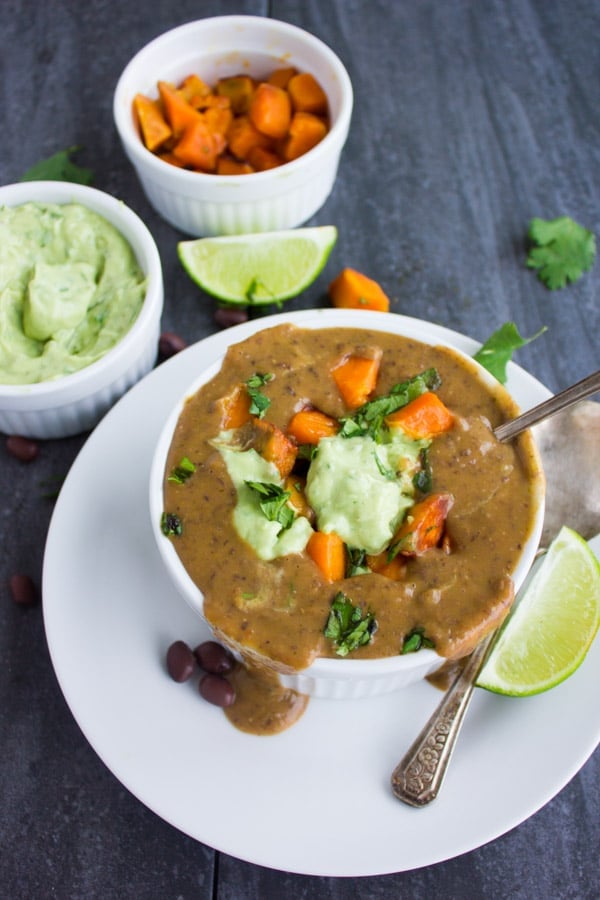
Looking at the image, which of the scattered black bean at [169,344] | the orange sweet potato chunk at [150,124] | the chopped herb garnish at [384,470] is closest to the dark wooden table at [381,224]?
the scattered black bean at [169,344]

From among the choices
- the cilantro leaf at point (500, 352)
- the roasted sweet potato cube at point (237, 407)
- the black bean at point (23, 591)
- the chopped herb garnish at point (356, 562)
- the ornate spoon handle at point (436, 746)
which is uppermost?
the cilantro leaf at point (500, 352)

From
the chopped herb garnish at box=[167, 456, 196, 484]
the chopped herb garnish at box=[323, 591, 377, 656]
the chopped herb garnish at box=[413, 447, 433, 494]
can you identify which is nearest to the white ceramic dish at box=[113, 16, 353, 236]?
the chopped herb garnish at box=[167, 456, 196, 484]

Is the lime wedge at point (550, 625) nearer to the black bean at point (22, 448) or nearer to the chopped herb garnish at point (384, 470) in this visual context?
the chopped herb garnish at point (384, 470)

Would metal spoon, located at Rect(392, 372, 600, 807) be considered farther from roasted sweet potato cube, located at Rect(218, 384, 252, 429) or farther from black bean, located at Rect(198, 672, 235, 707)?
roasted sweet potato cube, located at Rect(218, 384, 252, 429)

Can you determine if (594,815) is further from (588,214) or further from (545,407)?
(588,214)

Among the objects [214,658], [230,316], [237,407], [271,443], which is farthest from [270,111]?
[214,658]

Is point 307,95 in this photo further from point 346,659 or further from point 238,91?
point 346,659
